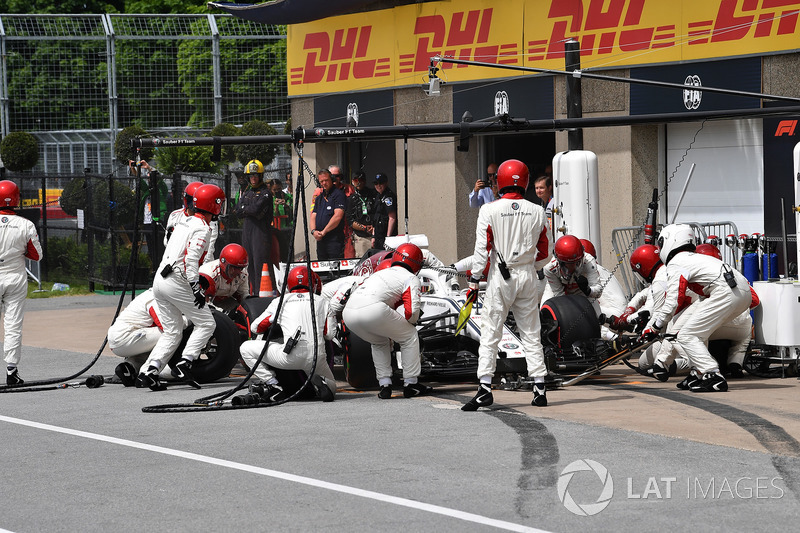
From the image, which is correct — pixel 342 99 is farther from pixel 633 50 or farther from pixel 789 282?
pixel 789 282

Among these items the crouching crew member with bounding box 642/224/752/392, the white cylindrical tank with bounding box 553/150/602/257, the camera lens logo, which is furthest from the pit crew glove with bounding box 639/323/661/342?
the white cylindrical tank with bounding box 553/150/602/257

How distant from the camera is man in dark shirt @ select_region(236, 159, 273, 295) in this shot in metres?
17.9

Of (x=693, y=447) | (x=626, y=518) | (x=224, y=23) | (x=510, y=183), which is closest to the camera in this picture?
(x=626, y=518)

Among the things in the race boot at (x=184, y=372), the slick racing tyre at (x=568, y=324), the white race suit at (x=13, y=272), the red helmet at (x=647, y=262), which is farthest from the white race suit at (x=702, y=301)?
the white race suit at (x=13, y=272)

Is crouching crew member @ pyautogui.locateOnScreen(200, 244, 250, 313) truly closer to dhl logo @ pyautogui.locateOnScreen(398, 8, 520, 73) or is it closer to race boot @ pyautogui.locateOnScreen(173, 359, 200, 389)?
race boot @ pyautogui.locateOnScreen(173, 359, 200, 389)

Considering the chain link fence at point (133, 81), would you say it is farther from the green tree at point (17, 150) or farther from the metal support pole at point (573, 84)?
the metal support pole at point (573, 84)

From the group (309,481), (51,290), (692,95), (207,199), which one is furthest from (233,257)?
(51,290)

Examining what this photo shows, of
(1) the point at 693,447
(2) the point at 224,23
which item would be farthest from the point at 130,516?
(2) the point at 224,23

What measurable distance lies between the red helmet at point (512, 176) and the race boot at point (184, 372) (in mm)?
3646

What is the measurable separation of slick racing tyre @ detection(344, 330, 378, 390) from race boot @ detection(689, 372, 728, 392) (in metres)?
3.03

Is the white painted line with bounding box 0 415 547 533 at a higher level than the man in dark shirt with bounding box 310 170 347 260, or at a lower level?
lower

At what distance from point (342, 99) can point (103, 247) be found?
543 centimetres

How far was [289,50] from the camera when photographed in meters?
23.0

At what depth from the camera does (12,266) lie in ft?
41.0
